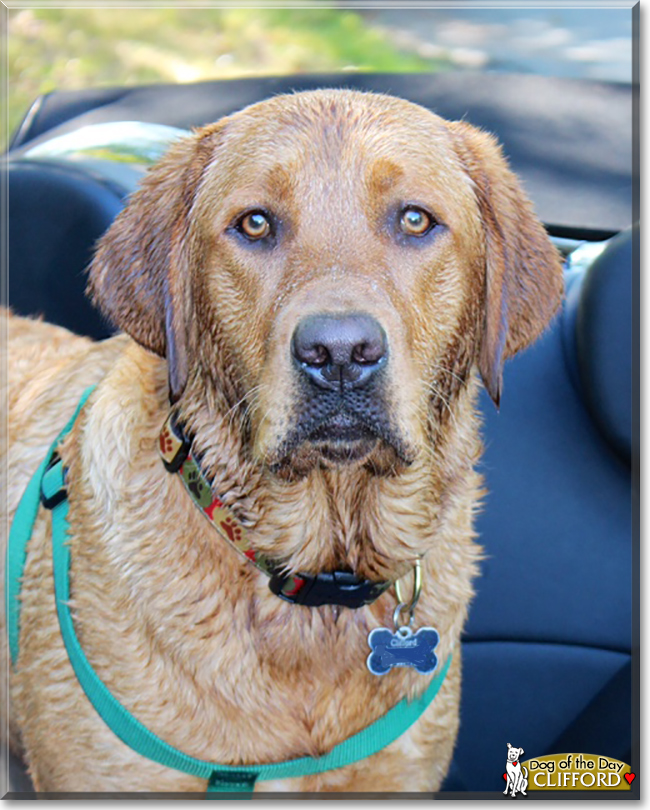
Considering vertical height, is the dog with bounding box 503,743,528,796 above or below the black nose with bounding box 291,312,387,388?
below

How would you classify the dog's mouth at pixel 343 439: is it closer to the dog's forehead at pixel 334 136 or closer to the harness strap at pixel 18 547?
the dog's forehead at pixel 334 136

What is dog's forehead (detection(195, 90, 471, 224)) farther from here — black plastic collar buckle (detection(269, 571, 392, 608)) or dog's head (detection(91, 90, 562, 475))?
black plastic collar buckle (detection(269, 571, 392, 608))

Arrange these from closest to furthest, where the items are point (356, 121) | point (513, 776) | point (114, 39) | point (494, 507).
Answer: point (356, 121) → point (513, 776) → point (494, 507) → point (114, 39)

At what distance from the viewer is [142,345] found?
7.80 ft

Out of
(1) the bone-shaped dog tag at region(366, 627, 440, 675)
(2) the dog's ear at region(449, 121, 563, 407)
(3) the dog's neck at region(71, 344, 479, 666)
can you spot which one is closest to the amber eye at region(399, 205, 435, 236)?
(2) the dog's ear at region(449, 121, 563, 407)

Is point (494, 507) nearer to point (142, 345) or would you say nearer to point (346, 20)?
point (142, 345)

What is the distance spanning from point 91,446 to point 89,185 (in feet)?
4.30

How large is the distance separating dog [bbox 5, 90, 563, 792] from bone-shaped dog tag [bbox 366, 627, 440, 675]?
5cm

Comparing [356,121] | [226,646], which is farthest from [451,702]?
[356,121]

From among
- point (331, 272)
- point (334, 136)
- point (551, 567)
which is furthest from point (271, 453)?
point (551, 567)

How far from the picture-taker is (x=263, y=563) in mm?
2279

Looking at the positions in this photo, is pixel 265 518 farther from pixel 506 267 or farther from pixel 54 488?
pixel 506 267

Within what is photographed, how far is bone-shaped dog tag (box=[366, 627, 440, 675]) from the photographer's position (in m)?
2.32

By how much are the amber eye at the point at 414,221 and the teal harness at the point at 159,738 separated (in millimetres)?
1112
